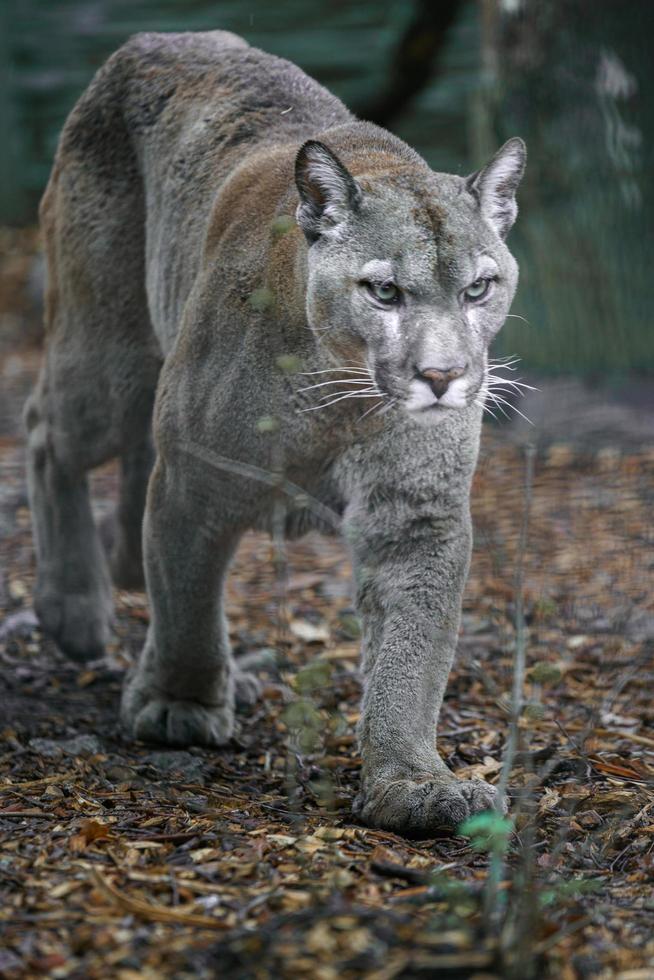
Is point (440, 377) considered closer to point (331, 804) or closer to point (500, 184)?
point (500, 184)

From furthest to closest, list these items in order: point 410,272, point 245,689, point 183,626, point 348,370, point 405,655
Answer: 1. point 245,689
2. point 183,626
3. point 405,655
4. point 348,370
5. point 410,272

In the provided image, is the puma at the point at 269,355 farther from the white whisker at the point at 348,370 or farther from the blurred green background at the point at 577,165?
the blurred green background at the point at 577,165

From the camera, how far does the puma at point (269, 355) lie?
3707 millimetres

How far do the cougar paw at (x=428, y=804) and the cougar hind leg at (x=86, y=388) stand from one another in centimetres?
222

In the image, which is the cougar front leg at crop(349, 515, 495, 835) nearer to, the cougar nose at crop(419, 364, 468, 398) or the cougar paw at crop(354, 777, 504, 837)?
the cougar paw at crop(354, 777, 504, 837)

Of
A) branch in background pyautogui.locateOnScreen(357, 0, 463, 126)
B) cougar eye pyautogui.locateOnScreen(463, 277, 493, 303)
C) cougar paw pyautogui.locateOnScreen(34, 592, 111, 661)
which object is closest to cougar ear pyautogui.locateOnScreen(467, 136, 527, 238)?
cougar eye pyautogui.locateOnScreen(463, 277, 493, 303)

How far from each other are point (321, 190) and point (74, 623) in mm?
2451

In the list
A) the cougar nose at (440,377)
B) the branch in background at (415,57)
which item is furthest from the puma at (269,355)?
the branch in background at (415,57)

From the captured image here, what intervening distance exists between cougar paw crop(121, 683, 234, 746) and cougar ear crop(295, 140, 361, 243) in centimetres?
165

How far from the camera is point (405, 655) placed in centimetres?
396

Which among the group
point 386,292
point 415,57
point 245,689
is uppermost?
point 415,57

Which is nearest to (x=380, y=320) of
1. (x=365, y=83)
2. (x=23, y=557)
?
(x=23, y=557)

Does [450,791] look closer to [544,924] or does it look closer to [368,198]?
[544,924]

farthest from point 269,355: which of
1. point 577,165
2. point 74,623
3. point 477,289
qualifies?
point 577,165
